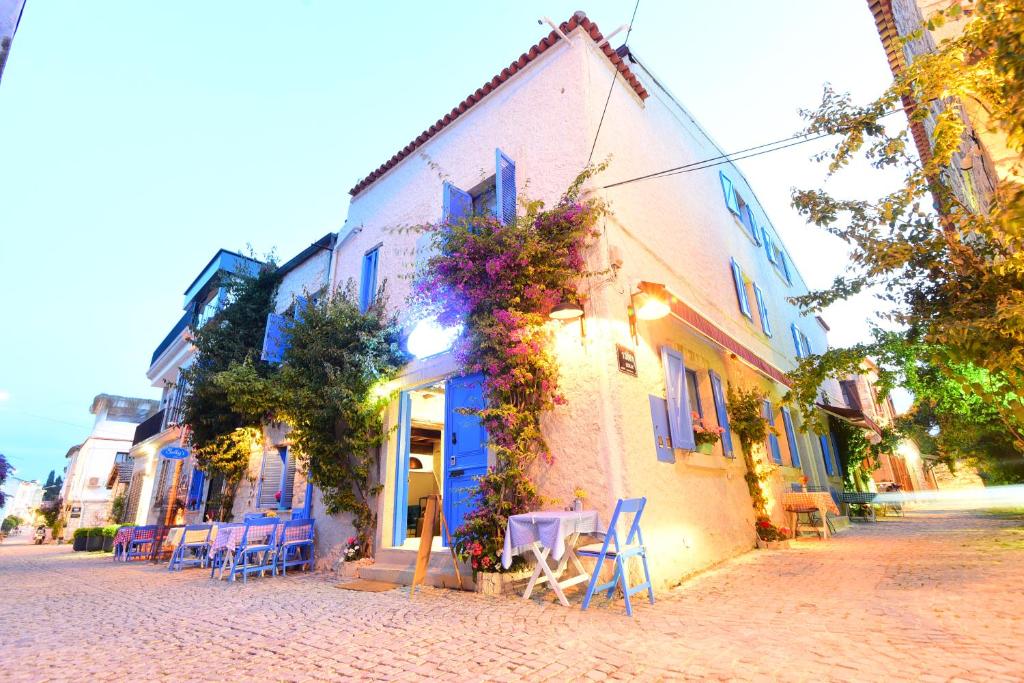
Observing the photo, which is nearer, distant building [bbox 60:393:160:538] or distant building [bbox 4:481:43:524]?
distant building [bbox 60:393:160:538]

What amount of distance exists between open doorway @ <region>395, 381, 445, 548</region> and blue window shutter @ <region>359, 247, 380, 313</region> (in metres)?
2.03

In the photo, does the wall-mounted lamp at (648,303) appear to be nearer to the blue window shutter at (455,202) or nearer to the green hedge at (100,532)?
the blue window shutter at (455,202)

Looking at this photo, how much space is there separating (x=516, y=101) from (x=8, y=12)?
6.60 metres

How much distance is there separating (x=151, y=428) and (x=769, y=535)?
19.8m

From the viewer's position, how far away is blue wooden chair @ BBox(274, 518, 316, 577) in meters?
7.15

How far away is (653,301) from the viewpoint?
5.45 metres

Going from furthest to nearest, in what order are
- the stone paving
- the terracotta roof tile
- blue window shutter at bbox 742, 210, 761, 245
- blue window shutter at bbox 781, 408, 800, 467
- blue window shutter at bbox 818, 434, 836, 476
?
blue window shutter at bbox 818, 434, 836, 476 → blue window shutter at bbox 742, 210, 761, 245 → blue window shutter at bbox 781, 408, 800, 467 → the terracotta roof tile → the stone paving

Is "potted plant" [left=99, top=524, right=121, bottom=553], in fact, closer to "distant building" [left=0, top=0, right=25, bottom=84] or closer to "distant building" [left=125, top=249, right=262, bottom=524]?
"distant building" [left=125, top=249, right=262, bottom=524]

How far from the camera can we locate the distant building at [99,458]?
27.9 meters

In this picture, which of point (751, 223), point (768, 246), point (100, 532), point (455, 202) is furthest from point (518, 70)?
point (100, 532)

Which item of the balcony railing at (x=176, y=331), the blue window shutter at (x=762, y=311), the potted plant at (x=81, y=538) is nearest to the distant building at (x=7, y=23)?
the blue window shutter at (x=762, y=311)

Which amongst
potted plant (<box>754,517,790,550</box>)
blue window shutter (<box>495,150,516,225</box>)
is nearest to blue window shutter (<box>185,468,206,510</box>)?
blue window shutter (<box>495,150,516,225</box>)

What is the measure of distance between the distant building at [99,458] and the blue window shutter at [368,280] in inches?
956

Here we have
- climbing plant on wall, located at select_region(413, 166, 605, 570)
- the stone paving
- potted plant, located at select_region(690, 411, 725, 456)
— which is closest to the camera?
the stone paving
